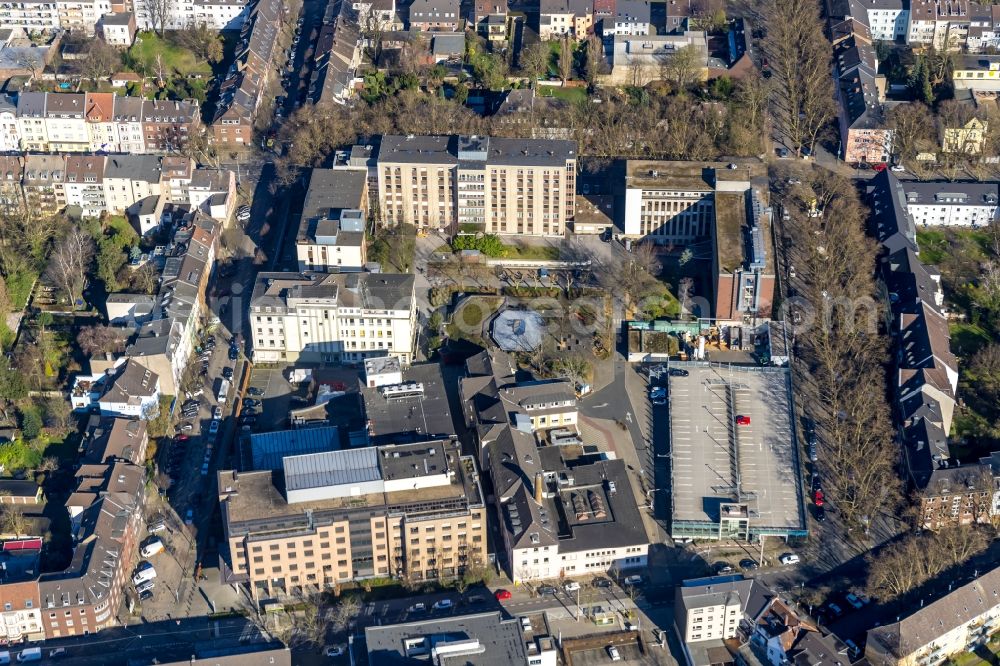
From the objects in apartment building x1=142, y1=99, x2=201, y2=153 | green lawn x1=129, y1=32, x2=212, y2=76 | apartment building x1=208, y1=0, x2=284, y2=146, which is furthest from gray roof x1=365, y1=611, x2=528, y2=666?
green lawn x1=129, y1=32, x2=212, y2=76

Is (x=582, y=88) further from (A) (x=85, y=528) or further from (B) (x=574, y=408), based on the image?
(A) (x=85, y=528)

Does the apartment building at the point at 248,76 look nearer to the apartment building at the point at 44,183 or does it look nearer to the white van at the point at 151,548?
the apartment building at the point at 44,183

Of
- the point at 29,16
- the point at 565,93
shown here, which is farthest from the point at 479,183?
the point at 29,16

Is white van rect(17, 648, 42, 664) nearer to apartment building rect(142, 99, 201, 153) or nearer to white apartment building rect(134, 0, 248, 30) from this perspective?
apartment building rect(142, 99, 201, 153)

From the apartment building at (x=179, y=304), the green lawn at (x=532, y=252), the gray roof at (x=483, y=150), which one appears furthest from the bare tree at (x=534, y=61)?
the apartment building at (x=179, y=304)

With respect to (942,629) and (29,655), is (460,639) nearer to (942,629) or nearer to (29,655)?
(29,655)
